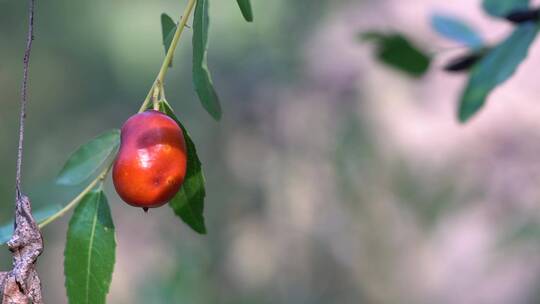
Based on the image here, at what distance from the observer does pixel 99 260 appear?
2.34ft

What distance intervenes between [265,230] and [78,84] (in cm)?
93

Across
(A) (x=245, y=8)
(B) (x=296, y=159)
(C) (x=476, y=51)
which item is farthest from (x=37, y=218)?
(B) (x=296, y=159)

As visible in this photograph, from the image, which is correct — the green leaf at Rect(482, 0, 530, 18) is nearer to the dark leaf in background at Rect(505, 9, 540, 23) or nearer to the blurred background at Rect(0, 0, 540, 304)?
the dark leaf in background at Rect(505, 9, 540, 23)

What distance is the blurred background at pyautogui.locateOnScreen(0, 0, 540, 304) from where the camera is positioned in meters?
2.49

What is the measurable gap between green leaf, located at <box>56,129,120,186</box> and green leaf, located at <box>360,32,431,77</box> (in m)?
0.60

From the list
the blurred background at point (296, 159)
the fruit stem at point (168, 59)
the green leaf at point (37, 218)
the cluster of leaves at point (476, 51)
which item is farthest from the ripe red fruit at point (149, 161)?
the blurred background at point (296, 159)

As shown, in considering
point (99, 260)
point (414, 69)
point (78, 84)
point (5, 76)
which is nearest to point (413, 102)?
point (78, 84)

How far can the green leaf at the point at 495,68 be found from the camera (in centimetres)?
101

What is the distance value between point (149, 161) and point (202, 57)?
0.35 ft

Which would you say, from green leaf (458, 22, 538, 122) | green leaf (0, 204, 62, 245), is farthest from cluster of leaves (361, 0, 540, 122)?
green leaf (0, 204, 62, 245)

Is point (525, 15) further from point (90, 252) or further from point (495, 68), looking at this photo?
point (90, 252)

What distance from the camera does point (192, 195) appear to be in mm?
730

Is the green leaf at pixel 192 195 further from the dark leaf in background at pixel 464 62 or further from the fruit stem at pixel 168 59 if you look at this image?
the dark leaf in background at pixel 464 62

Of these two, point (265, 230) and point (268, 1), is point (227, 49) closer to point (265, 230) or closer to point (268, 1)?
point (268, 1)
